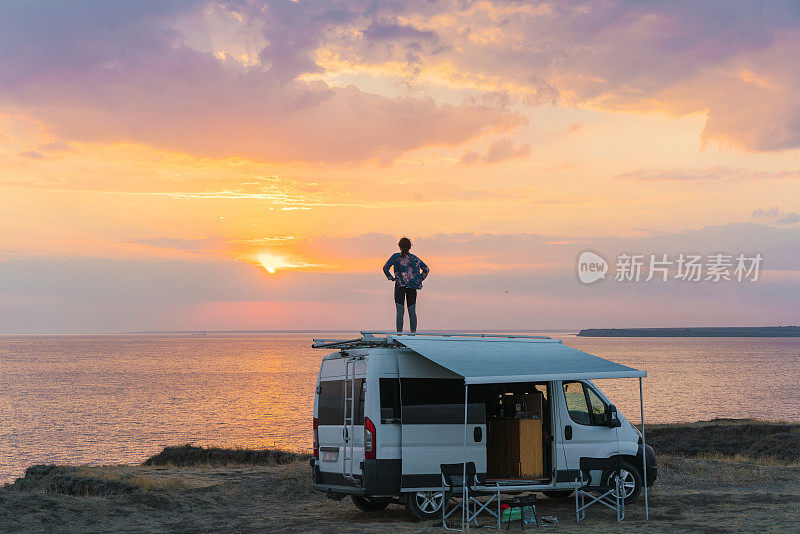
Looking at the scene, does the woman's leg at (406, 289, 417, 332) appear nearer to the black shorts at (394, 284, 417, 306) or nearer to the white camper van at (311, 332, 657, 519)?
the black shorts at (394, 284, 417, 306)

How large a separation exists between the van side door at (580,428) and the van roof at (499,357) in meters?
0.76

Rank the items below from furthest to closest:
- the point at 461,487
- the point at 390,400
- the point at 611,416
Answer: the point at 611,416, the point at 461,487, the point at 390,400

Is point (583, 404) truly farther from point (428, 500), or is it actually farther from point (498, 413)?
point (428, 500)

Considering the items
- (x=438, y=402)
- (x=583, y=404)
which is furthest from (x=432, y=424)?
(x=583, y=404)

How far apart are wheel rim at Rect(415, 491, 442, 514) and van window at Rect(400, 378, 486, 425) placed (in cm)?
105

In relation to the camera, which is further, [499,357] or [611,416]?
[611,416]

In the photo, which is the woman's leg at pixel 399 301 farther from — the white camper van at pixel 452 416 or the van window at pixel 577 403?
the van window at pixel 577 403

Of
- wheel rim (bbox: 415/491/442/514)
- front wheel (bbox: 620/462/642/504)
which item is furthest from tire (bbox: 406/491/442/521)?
front wheel (bbox: 620/462/642/504)

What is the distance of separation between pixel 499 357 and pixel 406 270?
12.6ft

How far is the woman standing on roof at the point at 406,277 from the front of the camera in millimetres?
15734

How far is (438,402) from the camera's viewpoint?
40.8 ft

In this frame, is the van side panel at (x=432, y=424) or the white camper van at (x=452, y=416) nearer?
the white camper van at (x=452, y=416)

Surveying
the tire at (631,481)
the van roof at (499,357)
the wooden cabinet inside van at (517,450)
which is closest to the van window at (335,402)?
the van roof at (499,357)

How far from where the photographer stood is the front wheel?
13883mm
